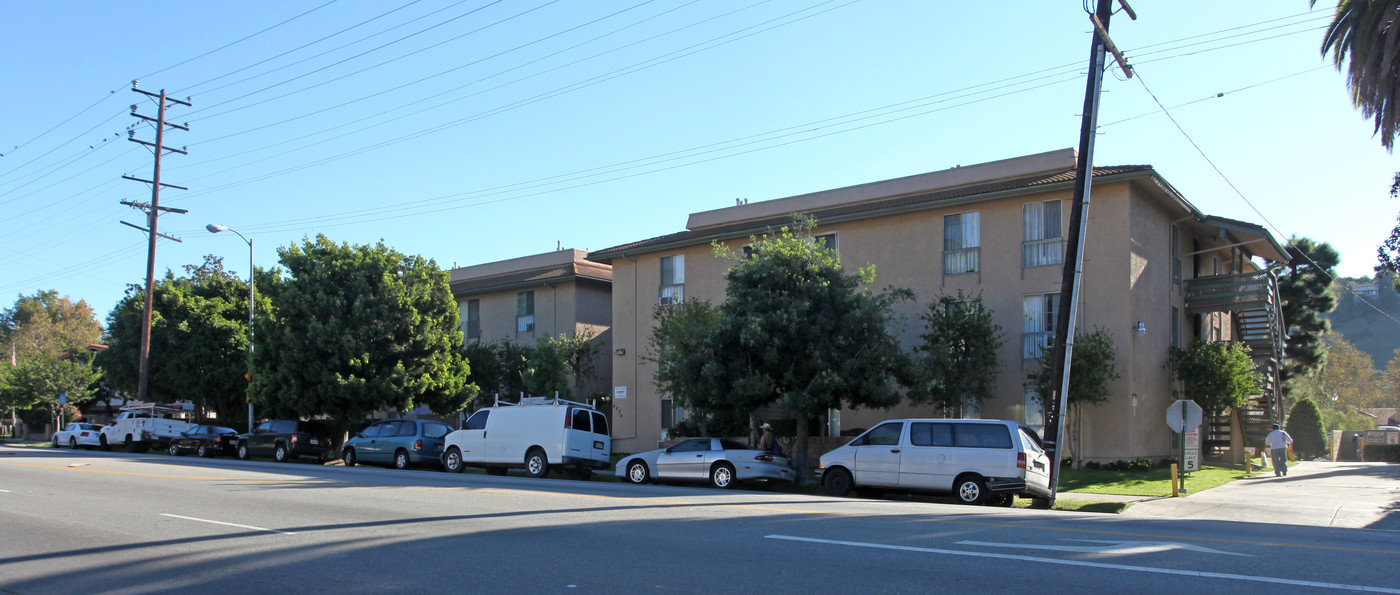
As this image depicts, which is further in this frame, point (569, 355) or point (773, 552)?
point (569, 355)

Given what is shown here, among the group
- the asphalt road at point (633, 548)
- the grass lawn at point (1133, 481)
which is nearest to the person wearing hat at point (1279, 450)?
the grass lawn at point (1133, 481)

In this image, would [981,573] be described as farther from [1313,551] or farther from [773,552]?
[1313,551]

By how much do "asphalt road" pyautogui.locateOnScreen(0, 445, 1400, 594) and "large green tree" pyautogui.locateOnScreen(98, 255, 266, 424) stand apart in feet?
85.5

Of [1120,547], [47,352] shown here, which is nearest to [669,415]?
[1120,547]

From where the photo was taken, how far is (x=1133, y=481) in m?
21.3

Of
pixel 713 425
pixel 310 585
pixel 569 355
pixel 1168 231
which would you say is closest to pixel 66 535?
pixel 310 585

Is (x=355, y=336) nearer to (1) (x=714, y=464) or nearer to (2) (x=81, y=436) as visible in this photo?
(1) (x=714, y=464)

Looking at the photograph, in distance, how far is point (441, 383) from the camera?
101 ft

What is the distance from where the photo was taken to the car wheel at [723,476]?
20.2 metres

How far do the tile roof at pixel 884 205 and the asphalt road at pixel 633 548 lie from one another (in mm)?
13292

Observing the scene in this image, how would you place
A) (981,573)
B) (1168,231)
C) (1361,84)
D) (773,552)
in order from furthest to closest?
(1168,231)
(1361,84)
(773,552)
(981,573)

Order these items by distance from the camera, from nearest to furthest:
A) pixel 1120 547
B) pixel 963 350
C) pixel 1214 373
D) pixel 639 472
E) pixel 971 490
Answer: pixel 1120 547
pixel 971 490
pixel 639 472
pixel 963 350
pixel 1214 373

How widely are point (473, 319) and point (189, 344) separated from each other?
11.5 metres

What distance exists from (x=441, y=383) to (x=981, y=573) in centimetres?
2552
